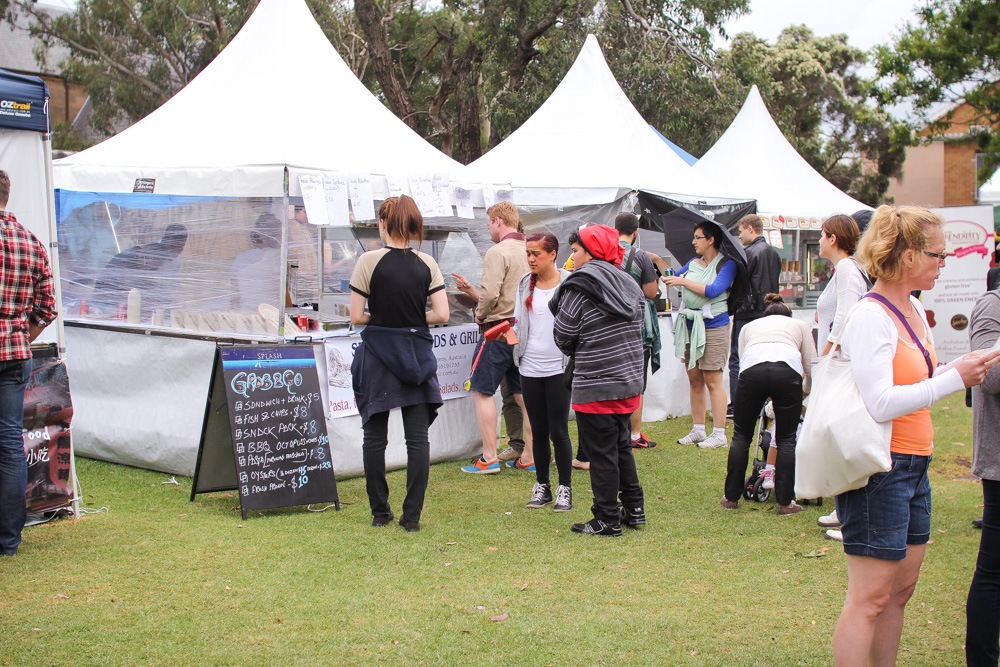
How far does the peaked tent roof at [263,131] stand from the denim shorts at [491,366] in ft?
5.19

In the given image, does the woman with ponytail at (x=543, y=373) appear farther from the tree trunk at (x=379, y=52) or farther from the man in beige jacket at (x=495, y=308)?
the tree trunk at (x=379, y=52)

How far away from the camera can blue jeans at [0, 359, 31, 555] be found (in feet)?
14.9

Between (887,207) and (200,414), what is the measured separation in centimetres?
508

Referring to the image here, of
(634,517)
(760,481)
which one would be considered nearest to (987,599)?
(634,517)

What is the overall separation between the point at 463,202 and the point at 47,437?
141 inches

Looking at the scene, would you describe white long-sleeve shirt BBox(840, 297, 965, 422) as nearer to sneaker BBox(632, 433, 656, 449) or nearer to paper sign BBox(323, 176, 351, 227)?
paper sign BBox(323, 176, 351, 227)

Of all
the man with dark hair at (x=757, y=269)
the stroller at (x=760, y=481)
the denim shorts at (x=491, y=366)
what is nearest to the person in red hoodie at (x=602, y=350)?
the stroller at (x=760, y=481)

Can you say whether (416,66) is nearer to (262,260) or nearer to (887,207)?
(262,260)

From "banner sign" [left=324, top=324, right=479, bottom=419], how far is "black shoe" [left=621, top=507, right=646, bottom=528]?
6.93 feet

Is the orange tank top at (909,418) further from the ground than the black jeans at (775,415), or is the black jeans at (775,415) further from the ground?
the orange tank top at (909,418)

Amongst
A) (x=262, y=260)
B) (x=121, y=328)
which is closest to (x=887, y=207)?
(x=262, y=260)

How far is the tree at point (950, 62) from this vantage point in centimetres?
2173

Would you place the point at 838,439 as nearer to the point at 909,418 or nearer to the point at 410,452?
the point at 909,418

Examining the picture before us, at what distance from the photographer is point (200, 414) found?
6.37m
